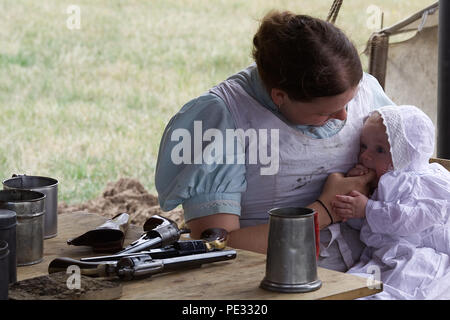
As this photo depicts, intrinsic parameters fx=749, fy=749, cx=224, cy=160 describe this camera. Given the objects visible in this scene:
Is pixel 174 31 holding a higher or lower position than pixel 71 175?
higher

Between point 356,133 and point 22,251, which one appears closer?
point 22,251

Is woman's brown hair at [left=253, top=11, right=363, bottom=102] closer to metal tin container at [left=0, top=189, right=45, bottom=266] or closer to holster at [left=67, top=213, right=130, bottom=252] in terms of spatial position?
holster at [left=67, top=213, right=130, bottom=252]

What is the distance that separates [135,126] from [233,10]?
2.02 m

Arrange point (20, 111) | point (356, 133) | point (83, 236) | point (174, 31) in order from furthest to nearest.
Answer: point (174, 31)
point (20, 111)
point (356, 133)
point (83, 236)

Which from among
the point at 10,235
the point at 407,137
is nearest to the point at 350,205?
the point at 407,137

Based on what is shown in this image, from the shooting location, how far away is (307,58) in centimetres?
192

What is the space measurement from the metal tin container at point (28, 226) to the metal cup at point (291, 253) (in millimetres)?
501

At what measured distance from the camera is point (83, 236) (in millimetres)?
1682

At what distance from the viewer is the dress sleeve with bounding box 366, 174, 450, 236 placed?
1997 mm

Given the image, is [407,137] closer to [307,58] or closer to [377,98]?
[377,98]

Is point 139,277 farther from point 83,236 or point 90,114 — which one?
point 90,114

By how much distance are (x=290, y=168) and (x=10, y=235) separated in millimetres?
890

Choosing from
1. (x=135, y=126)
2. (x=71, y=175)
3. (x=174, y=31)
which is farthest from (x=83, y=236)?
(x=174, y=31)

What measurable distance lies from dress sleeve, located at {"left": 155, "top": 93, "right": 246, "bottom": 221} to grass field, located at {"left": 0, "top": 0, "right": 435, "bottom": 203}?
267 centimetres
